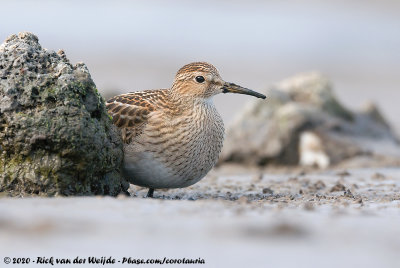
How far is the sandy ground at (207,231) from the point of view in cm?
487

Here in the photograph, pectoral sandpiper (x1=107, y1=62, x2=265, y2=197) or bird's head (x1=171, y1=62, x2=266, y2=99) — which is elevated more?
bird's head (x1=171, y1=62, x2=266, y2=99)

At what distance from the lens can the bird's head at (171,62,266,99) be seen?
8578mm

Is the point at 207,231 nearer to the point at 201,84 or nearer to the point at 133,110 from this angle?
the point at 133,110

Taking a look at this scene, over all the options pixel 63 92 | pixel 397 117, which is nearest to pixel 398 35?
pixel 397 117

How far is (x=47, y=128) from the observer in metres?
6.81

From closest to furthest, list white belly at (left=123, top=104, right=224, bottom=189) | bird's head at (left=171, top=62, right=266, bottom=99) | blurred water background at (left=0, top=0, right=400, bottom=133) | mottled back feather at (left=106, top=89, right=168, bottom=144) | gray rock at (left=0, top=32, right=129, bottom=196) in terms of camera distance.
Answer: gray rock at (left=0, top=32, right=129, bottom=196) < white belly at (left=123, top=104, right=224, bottom=189) < mottled back feather at (left=106, top=89, right=168, bottom=144) < bird's head at (left=171, top=62, right=266, bottom=99) < blurred water background at (left=0, top=0, right=400, bottom=133)

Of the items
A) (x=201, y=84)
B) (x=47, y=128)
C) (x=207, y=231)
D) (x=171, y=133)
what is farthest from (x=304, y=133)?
(x=207, y=231)

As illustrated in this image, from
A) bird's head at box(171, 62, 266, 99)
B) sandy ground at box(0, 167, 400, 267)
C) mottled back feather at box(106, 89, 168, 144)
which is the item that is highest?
bird's head at box(171, 62, 266, 99)

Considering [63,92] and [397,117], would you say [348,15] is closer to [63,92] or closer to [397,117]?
[397,117]

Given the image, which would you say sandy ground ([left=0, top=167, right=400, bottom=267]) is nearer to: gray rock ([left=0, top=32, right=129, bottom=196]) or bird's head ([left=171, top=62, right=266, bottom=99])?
gray rock ([left=0, top=32, right=129, bottom=196])

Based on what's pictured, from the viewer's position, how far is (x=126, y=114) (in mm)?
8156

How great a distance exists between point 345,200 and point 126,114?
9.18 ft

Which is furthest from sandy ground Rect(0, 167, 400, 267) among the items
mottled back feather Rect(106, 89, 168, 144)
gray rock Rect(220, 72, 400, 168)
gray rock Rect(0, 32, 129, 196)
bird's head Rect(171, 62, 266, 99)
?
gray rock Rect(220, 72, 400, 168)

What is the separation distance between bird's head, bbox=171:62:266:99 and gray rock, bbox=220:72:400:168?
14.3 feet
